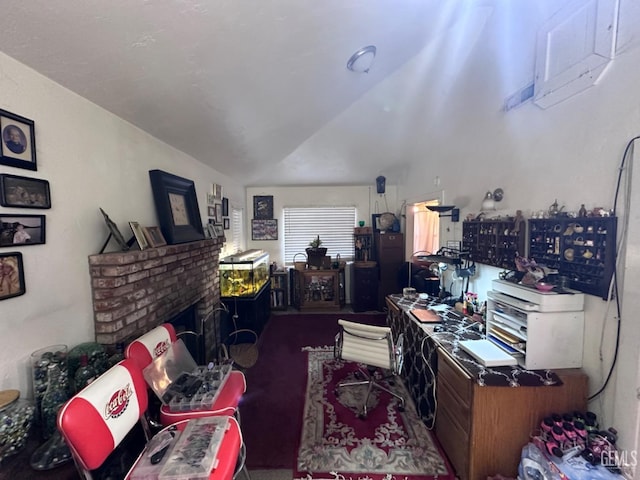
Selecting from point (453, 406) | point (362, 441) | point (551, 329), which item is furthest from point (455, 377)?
point (362, 441)

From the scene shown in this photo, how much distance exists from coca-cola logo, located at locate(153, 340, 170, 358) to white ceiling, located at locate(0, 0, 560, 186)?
152cm

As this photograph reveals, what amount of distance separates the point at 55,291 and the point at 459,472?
2516 millimetres

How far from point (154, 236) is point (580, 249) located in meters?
2.80

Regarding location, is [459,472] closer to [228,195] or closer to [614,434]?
[614,434]

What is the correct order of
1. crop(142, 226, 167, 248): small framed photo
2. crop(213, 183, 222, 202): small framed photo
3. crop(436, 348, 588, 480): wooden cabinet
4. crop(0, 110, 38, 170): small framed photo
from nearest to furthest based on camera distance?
1. crop(0, 110, 38, 170): small framed photo
2. crop(436, 348, 588, 480): wooden cabinet
3. crop(142, 226, 167, 248): small framed photo
4. crop(213, 183, 222, 202): small framed photo

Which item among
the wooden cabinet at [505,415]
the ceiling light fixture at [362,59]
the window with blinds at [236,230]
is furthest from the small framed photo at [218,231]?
the wooden cabinet at [505,415]

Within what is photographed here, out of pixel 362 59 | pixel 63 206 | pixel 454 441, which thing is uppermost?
pixel 362 59

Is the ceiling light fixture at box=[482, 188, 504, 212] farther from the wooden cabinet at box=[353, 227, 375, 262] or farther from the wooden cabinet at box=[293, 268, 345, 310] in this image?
the wooden cabinet at box=[293, 268, 345, 310]

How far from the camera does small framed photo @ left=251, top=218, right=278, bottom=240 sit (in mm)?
5406

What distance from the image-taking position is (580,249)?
1.60m

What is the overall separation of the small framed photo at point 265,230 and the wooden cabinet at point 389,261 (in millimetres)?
2019

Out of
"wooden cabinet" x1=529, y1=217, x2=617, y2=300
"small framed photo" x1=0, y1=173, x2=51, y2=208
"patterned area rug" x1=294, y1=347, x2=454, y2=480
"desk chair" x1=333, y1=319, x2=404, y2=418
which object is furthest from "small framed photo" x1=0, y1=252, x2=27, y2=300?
"wooden cabinet" x1=529, y1=217, x2=617, y2=300

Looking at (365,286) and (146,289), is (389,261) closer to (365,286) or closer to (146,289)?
(365,286)

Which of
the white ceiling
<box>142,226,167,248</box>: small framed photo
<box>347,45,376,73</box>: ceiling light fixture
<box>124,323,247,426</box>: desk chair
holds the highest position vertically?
<box>347,45,376,73</box>: ceiling light fixture
